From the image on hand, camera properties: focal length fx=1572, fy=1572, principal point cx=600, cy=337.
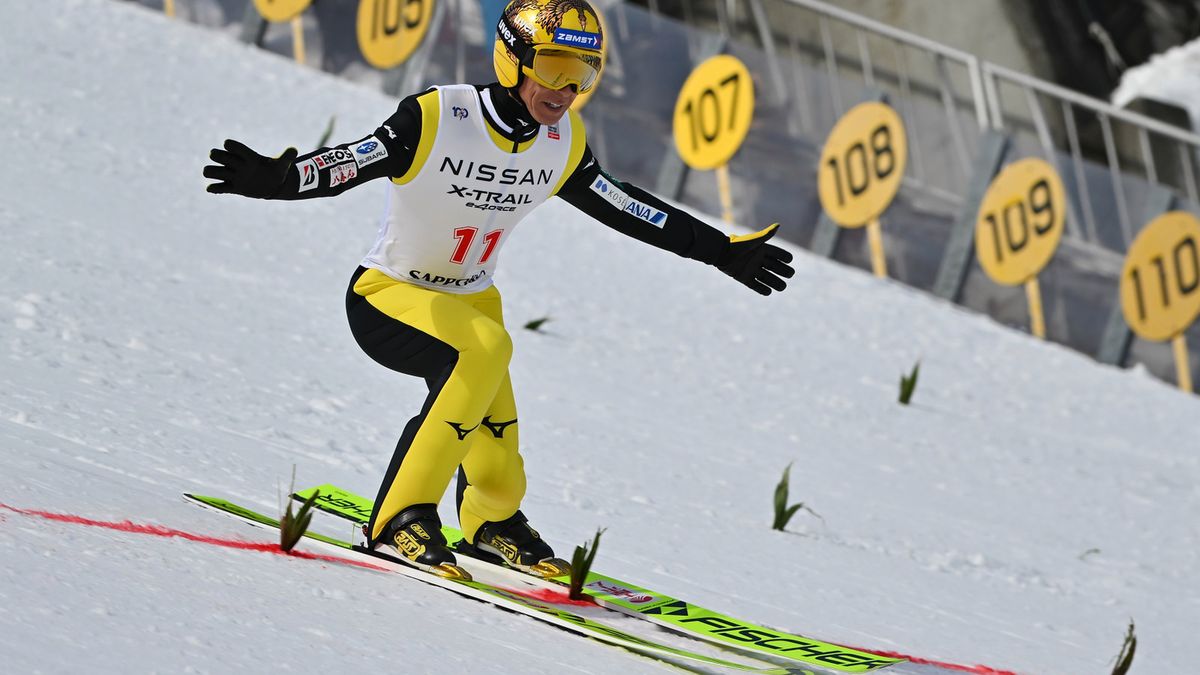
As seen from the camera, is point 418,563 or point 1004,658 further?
point 1004,658

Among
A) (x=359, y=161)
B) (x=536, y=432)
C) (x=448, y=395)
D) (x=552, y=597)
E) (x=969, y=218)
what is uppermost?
(x=969, y=218)

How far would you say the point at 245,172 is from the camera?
3.35m

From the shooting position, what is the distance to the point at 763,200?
12.2 meters

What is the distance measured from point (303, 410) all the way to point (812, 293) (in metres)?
5.72

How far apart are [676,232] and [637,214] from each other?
123 mm

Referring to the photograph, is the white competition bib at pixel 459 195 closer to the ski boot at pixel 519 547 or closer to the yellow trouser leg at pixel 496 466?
the yellow trouser leg at pixel 496 466

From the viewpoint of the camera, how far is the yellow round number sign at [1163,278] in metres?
11.4

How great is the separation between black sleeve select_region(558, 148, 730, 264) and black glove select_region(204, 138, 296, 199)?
3.22 ft

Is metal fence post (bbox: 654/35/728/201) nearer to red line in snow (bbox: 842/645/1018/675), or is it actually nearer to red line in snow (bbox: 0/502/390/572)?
red line in snow (bbox: 842/645/1018/675)

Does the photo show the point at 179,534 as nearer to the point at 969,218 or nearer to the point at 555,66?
the point at 555,66

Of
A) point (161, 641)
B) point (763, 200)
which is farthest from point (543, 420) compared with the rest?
point (763, 200)

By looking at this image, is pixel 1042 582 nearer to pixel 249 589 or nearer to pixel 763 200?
pixel 249 589

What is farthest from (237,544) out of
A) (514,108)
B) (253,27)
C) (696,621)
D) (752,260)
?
(253,27)

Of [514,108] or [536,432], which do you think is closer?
[514,108]
